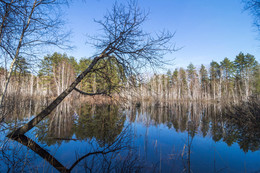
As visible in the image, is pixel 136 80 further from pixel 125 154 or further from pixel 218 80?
pixel 218 80

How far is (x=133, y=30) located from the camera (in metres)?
3.67

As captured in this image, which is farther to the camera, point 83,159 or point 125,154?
point 125,154

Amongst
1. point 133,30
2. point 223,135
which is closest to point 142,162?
point 133,30

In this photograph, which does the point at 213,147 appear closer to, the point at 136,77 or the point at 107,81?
the point at 136,77

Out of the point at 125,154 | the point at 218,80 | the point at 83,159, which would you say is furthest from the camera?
the point at 218,80

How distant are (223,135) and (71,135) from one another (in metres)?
6.13

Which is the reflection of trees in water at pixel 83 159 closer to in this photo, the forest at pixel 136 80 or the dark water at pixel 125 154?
the dark water at pixel 125 154

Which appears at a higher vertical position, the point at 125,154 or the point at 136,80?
the point at 136,80

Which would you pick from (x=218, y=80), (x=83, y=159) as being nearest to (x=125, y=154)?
(x=83, y=159)

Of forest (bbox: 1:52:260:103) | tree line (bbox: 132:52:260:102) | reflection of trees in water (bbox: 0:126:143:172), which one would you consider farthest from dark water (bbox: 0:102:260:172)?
tree line (bbox: 132:52:260:102)

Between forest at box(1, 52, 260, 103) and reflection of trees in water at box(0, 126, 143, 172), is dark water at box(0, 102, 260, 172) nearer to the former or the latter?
reflection of trees in water at box(0, 126, 143, 172)

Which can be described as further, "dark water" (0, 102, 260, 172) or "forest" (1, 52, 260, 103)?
"forest" (1, 52, 260, 103)

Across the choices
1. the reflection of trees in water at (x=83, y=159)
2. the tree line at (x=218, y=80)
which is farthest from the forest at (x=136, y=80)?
the reflection of trees in water at (x=83, y=159)

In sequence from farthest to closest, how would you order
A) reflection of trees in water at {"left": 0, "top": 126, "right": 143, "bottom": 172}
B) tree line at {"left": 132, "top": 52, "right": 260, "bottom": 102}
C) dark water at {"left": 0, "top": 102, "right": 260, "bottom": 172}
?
tree line at {"left": 132, "top": 52, "right": 260, "bottom": 102} → dark water at {"left": 0, "top": 102, "right": 260, "bottom": 172} → reflection of trees in water at {"left": 0, "top": 126, "right": 143, "bottom": 172}
